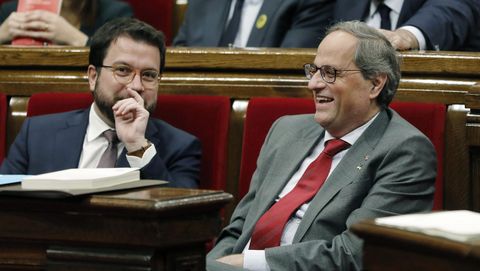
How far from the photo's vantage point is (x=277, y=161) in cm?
159

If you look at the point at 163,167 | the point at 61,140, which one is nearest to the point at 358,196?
the point at 163,167

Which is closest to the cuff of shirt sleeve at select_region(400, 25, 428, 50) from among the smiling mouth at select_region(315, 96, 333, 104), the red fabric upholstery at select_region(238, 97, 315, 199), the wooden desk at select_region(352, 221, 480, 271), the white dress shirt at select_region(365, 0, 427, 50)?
the white dress shirt at select_region(365, 0, 427, 50)

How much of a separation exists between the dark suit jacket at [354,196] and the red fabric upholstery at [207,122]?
0.21 m

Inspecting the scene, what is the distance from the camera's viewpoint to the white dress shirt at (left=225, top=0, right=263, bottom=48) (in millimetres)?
2123

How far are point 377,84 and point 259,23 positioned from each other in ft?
1.93

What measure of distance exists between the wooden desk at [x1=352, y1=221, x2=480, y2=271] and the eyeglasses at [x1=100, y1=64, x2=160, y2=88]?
84cm

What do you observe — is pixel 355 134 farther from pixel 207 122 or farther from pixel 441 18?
pixel 441 18

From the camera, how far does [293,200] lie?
1.51m

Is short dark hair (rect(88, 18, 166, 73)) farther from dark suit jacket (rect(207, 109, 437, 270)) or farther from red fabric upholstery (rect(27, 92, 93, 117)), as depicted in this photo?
dark suit jacket (rect(207, 109, 437, 270))

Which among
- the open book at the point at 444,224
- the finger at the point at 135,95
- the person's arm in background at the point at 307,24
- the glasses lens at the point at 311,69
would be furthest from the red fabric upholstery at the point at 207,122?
the open book at the point at 444,224

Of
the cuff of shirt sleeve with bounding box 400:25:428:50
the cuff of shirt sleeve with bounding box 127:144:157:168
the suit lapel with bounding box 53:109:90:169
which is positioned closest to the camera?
the cuff of shirt sleeve with bounding box 127:144:157:168

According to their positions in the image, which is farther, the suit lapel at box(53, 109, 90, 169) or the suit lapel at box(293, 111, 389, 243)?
the suit lapel at box(53, 109, 90, 169)

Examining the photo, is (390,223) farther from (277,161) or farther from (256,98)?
(256,98)

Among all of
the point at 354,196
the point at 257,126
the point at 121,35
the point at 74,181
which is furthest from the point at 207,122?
the point at 74,181
